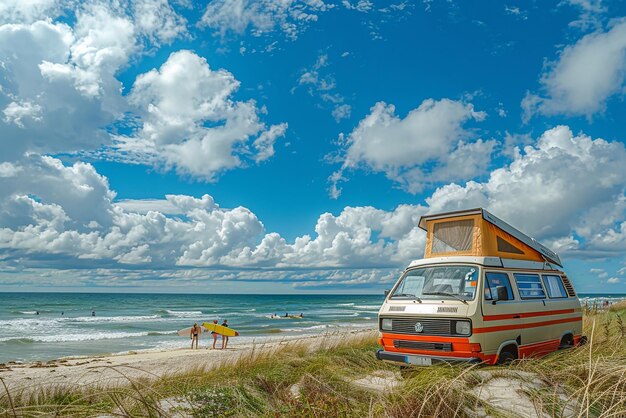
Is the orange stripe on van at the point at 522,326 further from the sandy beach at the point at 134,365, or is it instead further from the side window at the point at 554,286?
the sandy beach at the point at 134,365

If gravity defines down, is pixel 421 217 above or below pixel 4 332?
above

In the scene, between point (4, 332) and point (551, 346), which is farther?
point (4, 332)

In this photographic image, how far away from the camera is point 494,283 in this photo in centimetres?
870

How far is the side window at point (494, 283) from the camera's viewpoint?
27.7ft

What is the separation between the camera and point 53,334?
38.8m

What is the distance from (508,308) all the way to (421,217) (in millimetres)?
2497

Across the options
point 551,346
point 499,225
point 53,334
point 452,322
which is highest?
point 499,225

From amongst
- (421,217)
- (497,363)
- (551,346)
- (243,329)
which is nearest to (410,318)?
(497,363)

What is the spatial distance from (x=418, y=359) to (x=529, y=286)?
300cm

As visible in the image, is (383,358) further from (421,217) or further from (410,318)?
(421,217)

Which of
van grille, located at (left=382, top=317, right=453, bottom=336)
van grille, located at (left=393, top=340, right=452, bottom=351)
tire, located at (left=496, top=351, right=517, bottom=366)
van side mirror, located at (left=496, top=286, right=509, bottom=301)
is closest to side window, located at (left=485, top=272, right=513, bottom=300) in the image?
van side mirror, located at (left=496, top=286, right=509, bottom=301)

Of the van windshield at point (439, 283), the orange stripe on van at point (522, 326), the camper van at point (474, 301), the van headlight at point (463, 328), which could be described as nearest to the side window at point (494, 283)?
the camper van at point (474, 301)

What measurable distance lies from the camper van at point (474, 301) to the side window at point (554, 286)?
0.03 meters

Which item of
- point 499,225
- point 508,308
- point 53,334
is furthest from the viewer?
point 53,334
